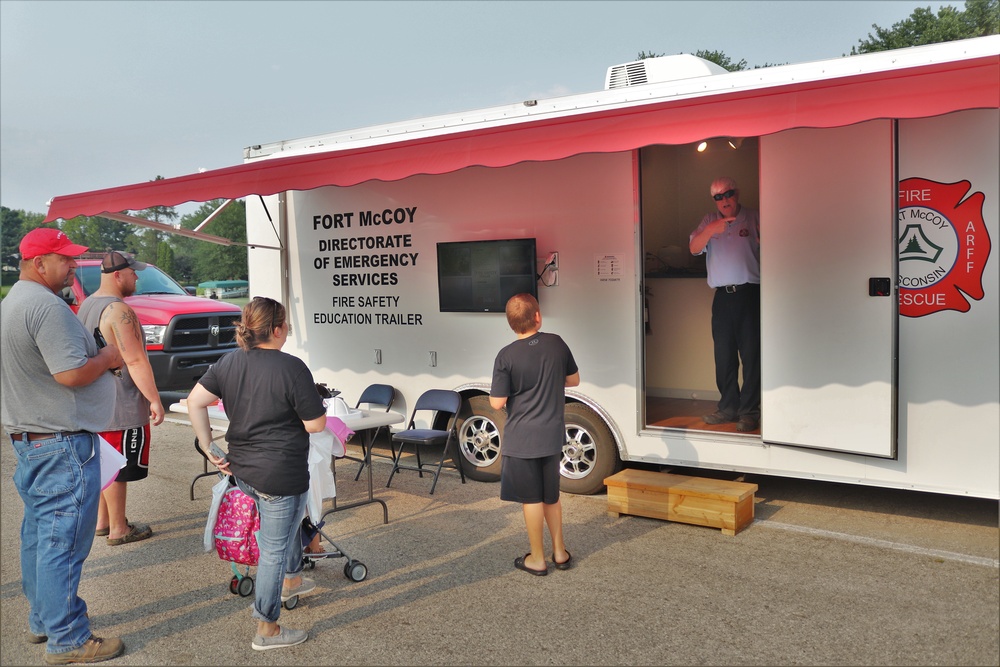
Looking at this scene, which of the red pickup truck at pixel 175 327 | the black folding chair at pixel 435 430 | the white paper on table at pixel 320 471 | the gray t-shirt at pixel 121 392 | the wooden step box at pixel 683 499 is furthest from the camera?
the red pickup truck at pixel 175 327

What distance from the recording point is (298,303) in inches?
302

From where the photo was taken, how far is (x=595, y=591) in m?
4.39

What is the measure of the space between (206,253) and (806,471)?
20.6 feet

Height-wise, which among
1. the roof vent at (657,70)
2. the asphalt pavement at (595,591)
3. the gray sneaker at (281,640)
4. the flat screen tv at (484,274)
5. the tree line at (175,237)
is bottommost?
the asphalt pavement at (595,591)

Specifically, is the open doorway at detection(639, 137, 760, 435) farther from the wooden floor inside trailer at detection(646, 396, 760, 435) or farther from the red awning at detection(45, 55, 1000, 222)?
the red awning at detection(45, 55, 1000, 222)

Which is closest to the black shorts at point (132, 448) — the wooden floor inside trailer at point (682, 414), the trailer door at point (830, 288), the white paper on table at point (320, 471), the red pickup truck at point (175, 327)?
the white paper on table at point (320, 471)

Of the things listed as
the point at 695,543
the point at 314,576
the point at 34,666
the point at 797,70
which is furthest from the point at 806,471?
the point at 34,666

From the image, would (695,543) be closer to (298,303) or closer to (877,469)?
(877,469)

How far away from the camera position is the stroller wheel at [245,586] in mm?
4379

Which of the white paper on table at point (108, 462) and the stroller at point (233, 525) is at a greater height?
the white paper on table at point (108, 462)

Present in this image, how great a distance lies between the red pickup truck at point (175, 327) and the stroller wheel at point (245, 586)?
5369 millimetres

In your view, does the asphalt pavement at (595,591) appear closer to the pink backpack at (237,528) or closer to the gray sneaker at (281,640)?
the gray sneaker at (281,640)

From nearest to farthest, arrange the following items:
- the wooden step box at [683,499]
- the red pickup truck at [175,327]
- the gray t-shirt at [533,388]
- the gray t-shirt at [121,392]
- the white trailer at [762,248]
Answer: the gray t-shirt at [533,388], the white trailer at [762,248], the gray t-shirt at [121,392], the wooden step box at [683,499], the red pickup truck at [175,327]

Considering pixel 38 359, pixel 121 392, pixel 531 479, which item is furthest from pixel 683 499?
pixel 38 359
